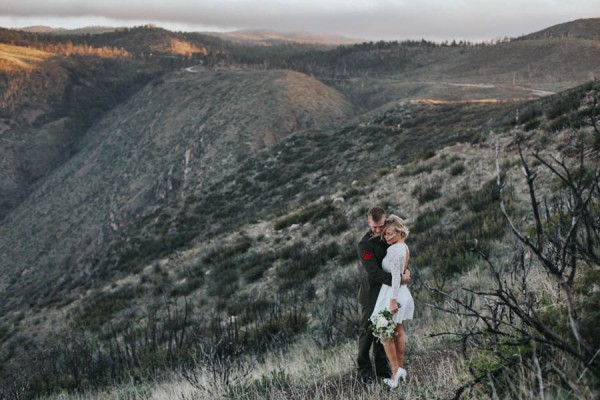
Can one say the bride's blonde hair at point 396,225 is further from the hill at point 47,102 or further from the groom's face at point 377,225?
the hill at point 47,102

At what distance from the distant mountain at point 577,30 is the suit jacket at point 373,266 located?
97146mm

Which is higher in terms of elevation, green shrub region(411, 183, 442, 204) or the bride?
the bride

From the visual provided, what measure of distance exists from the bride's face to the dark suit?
114 mm

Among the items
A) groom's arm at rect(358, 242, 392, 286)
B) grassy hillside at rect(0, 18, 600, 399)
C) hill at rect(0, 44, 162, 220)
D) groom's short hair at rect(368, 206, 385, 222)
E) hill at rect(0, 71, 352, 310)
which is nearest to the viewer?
grassy hillside at rect(0, 18, 600, 399)

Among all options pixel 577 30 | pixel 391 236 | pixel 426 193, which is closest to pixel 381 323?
pixel 391 236

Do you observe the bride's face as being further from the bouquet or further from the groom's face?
the bouquet

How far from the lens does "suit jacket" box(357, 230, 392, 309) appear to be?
176 inches

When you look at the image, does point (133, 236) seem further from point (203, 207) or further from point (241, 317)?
point (241, 317)

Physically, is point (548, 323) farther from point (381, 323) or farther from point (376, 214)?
point (376, 214)

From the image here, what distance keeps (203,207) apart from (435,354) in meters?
26.0

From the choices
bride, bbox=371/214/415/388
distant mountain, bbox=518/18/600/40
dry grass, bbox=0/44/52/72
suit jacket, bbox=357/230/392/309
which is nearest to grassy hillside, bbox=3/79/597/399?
bride, bbox=371/214/415/388

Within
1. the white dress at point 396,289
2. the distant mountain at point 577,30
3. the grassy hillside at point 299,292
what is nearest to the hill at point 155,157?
the grassy hillside at point 299,292

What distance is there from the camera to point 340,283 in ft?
31.6

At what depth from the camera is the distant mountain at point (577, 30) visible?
86875mm
